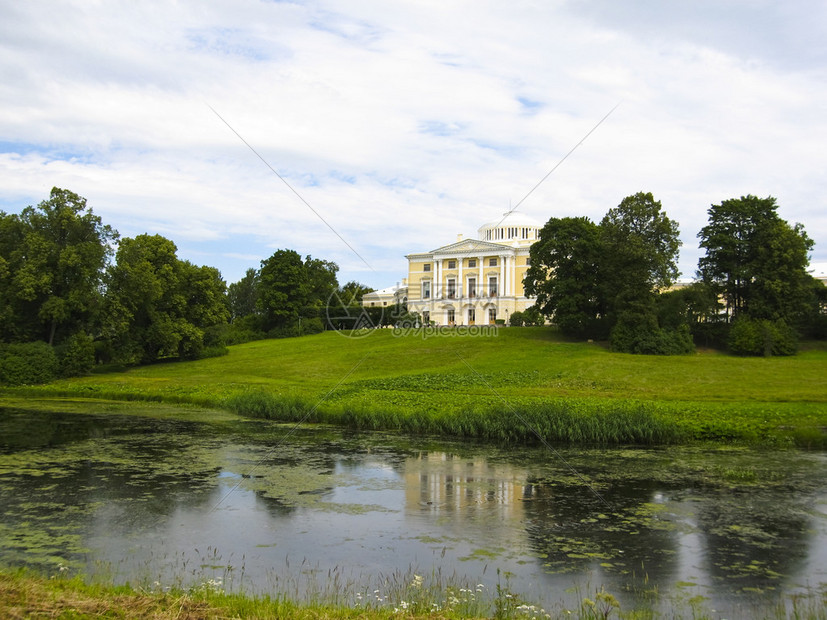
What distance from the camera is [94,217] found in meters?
36.9

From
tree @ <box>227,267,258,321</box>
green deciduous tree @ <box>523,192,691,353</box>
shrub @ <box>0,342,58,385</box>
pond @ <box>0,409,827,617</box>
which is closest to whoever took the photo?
pond @ <box>0,409,827,617</box>

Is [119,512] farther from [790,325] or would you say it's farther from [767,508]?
[790,325]

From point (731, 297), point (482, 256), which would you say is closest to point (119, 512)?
point (731, 297)

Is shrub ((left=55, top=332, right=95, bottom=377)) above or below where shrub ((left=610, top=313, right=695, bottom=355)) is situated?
below

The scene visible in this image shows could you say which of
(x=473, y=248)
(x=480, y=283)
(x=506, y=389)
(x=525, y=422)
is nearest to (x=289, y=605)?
(x=525, y=422)

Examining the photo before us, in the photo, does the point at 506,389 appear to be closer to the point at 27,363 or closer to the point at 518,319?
the point at 27,363

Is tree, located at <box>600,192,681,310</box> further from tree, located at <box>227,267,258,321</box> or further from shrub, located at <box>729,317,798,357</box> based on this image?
tree, located at <box>227,267,258,321</box>

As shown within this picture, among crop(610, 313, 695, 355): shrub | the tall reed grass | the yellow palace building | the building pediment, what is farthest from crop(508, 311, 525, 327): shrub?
the tall reed grass

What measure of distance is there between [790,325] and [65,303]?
1570 inches

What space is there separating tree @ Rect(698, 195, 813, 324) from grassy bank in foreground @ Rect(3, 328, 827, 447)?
3.53 m

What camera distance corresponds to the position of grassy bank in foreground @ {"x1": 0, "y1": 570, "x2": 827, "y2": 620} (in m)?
6.80

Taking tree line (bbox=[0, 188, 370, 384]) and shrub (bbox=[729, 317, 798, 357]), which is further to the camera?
shrub (bbox=[729, 317, 798, 357])

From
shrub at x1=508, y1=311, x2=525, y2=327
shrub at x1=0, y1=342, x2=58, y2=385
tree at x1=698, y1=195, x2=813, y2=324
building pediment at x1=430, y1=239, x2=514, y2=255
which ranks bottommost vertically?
shrub at x1=0, y1=342, x2=58, y2=385

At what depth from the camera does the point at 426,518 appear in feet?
39.0
